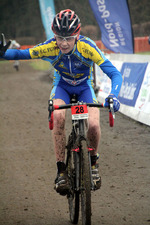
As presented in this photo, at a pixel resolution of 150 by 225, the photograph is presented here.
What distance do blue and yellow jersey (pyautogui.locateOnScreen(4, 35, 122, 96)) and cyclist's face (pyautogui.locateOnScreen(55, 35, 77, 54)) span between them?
0.09 meters

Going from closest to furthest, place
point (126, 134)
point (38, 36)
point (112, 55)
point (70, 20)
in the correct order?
point (70, 20)
point (126, 134)
point (112, 55)
point (38, 36)

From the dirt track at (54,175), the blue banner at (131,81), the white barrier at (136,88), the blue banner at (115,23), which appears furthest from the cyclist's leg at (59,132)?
the blue banner at (115,23)

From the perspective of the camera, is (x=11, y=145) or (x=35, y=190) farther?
(x=11, y=145)

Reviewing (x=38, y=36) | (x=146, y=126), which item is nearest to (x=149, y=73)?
(x=146, y=126)

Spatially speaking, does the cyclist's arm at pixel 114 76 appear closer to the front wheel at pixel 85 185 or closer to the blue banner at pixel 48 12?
the front wheel at pixel 85 185

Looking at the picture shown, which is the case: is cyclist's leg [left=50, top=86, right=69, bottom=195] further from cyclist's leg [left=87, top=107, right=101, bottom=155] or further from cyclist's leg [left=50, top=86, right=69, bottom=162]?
cyclist's leg [left=87, top=107, right=101, bottom=155]

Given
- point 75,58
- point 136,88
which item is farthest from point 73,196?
point 136,88

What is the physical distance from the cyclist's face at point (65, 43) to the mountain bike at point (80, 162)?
0.71m

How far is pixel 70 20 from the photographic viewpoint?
420cm

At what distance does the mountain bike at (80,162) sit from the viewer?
12.0ft

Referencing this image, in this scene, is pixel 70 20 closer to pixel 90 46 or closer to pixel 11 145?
pixel 90 46

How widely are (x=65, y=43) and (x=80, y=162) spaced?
1.40 metres

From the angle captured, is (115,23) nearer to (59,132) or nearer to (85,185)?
(59,132)

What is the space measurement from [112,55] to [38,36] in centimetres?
5444
